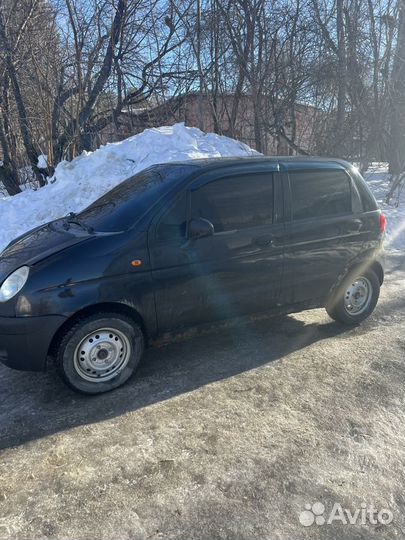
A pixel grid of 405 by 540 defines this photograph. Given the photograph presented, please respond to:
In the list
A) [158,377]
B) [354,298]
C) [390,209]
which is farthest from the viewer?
[390,209]

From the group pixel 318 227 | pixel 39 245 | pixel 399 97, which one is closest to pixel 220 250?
pixel 318 227

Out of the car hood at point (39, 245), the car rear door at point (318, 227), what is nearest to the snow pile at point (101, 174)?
the car hood at point (39, 245)

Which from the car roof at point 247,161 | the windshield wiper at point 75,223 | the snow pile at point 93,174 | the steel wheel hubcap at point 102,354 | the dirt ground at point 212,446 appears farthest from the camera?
the snow pile at point 93,174

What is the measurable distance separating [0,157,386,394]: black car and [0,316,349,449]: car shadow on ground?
18cm

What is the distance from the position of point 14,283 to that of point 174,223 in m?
1.37

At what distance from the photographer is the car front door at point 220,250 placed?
377 centimetres

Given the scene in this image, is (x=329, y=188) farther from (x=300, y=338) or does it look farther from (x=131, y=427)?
(x=131, y=427)

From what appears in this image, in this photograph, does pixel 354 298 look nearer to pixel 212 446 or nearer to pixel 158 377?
pixel 158 377

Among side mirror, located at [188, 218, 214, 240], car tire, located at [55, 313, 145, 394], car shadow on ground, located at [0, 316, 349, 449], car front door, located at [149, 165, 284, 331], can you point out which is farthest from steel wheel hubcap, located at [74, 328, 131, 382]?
side mirror, located at [188, 218, 214, 240]

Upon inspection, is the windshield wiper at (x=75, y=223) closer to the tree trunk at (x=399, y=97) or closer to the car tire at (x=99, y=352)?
the car tire at (x=99, y=352)

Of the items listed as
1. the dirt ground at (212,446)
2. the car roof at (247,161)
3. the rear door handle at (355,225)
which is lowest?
the dirt ground at (212,446)

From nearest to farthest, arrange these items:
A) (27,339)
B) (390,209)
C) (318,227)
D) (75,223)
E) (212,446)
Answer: (212,446) < (27,339) < (75,223) < (318,227) < (390,209)

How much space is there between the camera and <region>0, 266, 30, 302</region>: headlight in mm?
3359

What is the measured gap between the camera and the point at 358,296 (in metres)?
4.96
